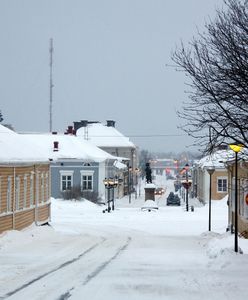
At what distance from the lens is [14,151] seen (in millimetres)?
29953

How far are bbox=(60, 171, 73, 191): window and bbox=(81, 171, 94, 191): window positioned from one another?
131cm

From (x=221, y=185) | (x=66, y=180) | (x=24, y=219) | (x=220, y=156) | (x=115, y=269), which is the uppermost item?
(x=220, y=156)

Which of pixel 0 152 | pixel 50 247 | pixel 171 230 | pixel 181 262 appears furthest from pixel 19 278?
pixel 171 230

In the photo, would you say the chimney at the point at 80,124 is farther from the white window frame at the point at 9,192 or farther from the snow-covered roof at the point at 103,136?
the white window frame at the point at 9,192

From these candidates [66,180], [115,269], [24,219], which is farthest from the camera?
[66,180]

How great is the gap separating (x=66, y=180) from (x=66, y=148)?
3552 mm

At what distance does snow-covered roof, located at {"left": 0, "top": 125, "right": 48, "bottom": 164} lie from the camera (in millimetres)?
27570

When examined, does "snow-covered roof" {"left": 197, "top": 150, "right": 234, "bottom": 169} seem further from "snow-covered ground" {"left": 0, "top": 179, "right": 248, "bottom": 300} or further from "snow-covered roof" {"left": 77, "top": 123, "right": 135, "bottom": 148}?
"snow-covered roof" {"left": 77, "top": 123, "right": 135, "bottom": 148}

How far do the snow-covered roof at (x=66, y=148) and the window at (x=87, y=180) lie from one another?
6.16 ft

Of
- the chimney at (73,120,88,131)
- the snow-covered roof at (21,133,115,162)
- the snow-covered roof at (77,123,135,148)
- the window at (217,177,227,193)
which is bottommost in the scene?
the window at (217,177,227,193)

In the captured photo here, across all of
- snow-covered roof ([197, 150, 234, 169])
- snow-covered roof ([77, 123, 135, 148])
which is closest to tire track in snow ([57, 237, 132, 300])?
snow-covered roof ([197, 150, 234, 169])

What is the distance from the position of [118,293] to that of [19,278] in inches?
122

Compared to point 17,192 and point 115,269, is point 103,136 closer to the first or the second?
point 17,192

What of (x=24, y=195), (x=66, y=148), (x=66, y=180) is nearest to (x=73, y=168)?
(x=66, y=180)
